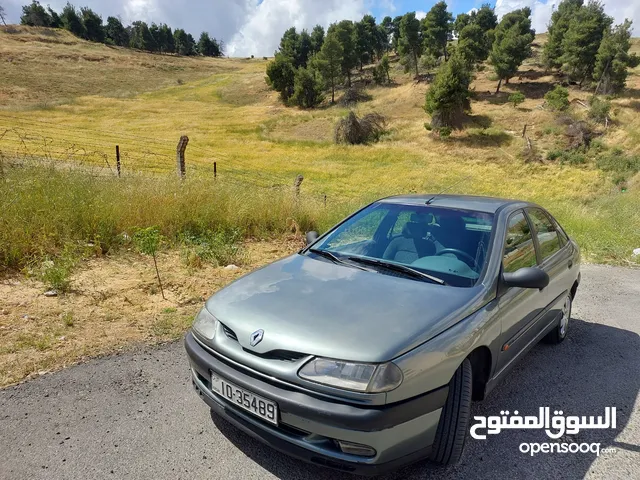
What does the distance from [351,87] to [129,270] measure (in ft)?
202

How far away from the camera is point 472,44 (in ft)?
178

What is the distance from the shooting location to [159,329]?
149 inches

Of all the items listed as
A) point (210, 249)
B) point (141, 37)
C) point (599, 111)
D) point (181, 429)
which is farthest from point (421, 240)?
point (141, 37)

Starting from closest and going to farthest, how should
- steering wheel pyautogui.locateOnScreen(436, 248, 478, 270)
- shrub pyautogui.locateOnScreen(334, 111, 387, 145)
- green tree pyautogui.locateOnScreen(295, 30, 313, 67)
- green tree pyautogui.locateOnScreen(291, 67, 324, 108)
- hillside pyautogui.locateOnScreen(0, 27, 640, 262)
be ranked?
steering wheel pyautogui.locateOnScreen(436, 248, 478, 270) < hillside pyautogui.locateOnScreen(0, 27, 640, 262) < shrub pyautogui.locateOnScreen(334, 111, 387, 145) < green tree pyautogui.locateOnScreen(291, 67, 324, 108) < green tree pyautogui.locateOnScreen(295, 30, 313, 67)

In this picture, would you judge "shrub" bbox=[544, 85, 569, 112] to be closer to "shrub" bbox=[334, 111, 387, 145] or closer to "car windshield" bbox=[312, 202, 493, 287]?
"shrub" bbox=[334, 111, 387, 145]

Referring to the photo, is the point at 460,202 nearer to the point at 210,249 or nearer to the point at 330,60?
the point at 210,249

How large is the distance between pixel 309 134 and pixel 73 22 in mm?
81380

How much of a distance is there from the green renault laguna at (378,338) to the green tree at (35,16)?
11604cm

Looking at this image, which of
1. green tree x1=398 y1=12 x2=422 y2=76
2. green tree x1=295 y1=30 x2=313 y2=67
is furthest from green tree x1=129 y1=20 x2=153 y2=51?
green tree x1=398 y1=12 x2=422 y2=76

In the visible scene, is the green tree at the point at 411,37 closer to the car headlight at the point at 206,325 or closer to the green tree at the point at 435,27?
the green tree at the point at 435,27

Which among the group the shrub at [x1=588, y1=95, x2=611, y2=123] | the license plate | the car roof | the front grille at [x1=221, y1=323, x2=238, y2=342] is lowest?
the license plate

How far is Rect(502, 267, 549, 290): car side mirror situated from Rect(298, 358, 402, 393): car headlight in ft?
3.81

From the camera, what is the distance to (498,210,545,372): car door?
264cm

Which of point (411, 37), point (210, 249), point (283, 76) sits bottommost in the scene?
point (210, 249)
